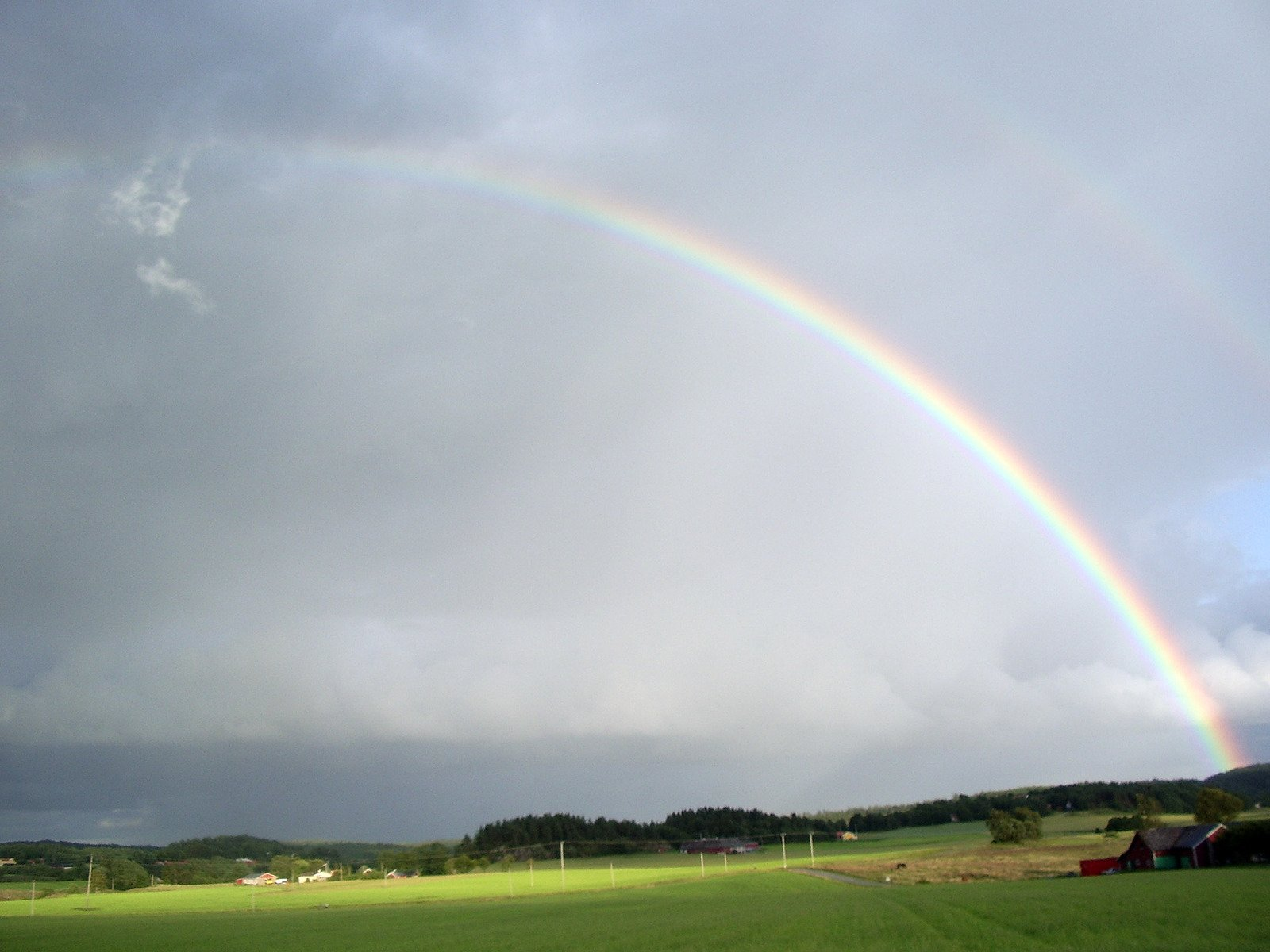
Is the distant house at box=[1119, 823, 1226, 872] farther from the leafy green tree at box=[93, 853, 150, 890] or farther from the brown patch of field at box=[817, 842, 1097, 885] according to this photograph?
the leafy green tree at box=[93, 853, 150, 890]

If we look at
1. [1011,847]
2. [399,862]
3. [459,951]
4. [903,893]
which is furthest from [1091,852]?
[399,862]

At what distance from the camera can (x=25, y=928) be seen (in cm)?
5709

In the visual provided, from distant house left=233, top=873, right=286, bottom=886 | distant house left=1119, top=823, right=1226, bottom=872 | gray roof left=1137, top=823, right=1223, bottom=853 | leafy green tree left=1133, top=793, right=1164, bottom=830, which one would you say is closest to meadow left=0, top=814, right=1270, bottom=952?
distant house left=1119, top=823, right=1226, bottom=872

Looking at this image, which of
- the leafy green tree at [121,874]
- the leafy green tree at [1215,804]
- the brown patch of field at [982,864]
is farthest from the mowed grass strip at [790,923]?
the leafy green tree at [121,874]

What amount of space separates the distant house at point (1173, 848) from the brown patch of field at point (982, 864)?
594 cm

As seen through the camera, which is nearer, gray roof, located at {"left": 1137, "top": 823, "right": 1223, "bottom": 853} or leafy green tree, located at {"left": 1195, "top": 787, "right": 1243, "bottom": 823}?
gray roof, located at {"left": 1137, "top": 823, "right": 1223, "bottom": 853}

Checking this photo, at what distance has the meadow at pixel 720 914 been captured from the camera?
115 ft

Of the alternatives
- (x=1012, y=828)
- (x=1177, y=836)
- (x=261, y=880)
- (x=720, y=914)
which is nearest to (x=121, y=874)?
(x=261, y=880)

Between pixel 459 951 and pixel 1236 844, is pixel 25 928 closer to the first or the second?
pixel 459 951

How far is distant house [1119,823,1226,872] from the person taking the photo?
82.1 meters

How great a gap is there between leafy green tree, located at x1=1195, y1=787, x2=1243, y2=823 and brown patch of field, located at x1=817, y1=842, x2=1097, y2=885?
1533cm

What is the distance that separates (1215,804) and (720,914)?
10200 centimetres

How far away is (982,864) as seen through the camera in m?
103

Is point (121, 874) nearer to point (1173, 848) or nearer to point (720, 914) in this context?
point (720, 914)
